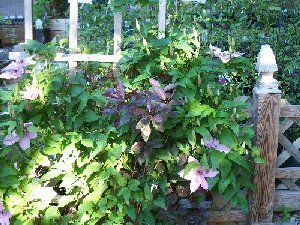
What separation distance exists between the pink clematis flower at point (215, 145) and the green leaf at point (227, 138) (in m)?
0.02

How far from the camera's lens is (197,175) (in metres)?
3.01

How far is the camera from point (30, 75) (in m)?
3.12

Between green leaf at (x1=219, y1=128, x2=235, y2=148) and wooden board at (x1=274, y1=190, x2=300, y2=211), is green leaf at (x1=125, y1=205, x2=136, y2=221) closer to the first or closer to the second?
green leaf at (x1=219, y1=128, x2=235, y2=148)

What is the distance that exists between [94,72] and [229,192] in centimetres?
111

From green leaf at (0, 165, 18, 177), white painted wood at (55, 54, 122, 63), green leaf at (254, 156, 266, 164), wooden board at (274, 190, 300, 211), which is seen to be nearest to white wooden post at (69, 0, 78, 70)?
white painted wood at (55, 54, 122, 63)

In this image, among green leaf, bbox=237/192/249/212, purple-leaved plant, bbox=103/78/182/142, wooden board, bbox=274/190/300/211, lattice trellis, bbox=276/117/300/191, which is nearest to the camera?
purple-leaved plant, bbox=103/78/182/142

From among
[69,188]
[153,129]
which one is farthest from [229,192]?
[69,188]

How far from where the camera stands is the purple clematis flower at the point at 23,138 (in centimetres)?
292

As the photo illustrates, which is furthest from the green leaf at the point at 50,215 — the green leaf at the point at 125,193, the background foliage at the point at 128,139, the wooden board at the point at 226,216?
the wooden board at the point at 226,216

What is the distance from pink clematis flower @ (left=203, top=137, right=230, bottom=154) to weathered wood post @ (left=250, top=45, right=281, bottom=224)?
0.41 m

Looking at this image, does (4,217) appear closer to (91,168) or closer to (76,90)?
(91,168)

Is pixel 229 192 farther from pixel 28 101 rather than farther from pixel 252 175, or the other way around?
pixel 28 101

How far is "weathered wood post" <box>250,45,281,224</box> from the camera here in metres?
3.25

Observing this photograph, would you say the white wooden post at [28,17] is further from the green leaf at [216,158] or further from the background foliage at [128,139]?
the green leaf at [216,158]
